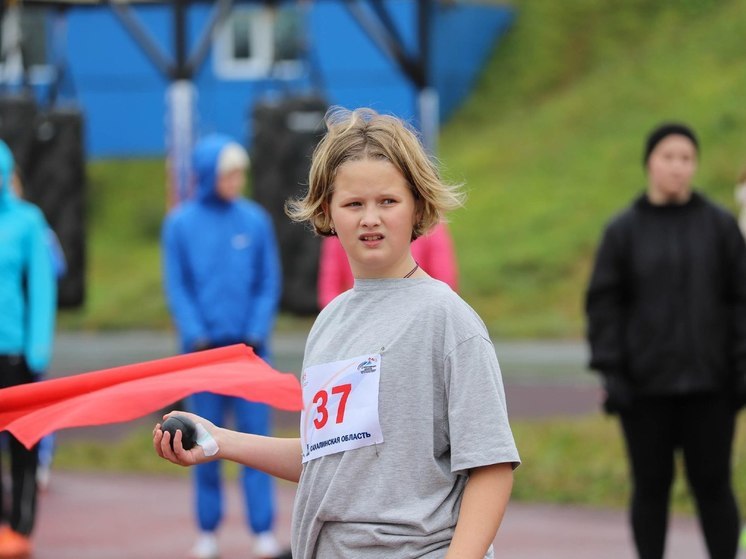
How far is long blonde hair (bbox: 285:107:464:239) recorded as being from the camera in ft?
10.1

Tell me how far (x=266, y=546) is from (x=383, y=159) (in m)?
4.76

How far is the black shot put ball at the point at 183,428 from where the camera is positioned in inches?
123

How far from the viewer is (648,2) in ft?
99.9

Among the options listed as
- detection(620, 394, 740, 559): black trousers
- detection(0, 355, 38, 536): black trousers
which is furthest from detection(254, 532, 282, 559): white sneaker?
detection(620, 394, 740, 559): black trousers

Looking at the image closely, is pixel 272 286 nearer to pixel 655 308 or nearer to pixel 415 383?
pixel 655 308

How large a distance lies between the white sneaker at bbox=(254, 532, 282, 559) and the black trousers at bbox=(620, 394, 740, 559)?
198cm

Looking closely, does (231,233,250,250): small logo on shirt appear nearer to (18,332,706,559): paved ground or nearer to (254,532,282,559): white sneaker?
(254,532,282,559): white sneaker

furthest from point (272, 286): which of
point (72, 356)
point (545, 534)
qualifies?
point (72, 356)

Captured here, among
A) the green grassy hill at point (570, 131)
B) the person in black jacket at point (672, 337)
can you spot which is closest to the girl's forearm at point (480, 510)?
the person in black jacket at point (672, 337)

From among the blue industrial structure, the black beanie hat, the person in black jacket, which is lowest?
the person in black jacket

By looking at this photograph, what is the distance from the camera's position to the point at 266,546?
753 centimetres

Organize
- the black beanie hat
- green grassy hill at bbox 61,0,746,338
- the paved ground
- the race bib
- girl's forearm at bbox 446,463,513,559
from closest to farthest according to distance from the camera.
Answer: girl's forearm at bbox 446,463,513,559
the race bib
the black beanie hat
the paved ground
green grassy hill at bbox 61,0,746,338

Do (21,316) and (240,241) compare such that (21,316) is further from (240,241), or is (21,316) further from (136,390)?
(136,390)

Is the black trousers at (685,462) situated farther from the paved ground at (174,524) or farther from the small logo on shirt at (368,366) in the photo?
the small logo on shirt at (368,366)
